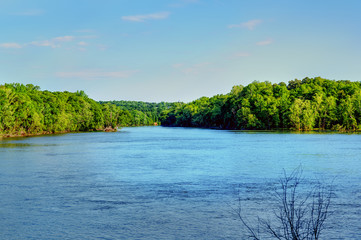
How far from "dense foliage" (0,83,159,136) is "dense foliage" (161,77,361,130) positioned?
37.3 m

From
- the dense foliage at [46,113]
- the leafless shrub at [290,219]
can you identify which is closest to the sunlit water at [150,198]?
the leafless shrub at [290,219]

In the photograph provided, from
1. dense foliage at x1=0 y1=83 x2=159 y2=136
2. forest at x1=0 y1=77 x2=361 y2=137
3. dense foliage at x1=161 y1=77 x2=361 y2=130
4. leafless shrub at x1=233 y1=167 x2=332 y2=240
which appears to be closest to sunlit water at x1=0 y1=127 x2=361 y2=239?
leafless shrub at x1=233 y1=167 x2=332 y2=240

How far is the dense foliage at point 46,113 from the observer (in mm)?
71125

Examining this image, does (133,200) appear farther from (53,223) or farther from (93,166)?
(93,166)

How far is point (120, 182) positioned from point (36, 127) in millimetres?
66887

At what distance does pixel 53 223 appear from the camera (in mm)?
12273

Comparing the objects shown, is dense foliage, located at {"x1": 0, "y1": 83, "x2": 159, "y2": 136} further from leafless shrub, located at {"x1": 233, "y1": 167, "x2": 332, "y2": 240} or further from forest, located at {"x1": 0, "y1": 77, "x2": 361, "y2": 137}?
leafless shrub, located at {"x1": 233, "y1": 167, "x2": 332, "y2": 240}

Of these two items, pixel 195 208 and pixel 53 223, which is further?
pixel 195 208

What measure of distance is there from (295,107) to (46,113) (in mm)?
63530

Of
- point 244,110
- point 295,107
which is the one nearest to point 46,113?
point 244,110

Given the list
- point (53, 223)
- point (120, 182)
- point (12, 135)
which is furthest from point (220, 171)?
point (12, 135)

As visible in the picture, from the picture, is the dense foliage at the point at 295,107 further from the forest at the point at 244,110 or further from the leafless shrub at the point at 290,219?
the leafless shrub at the point at 290,219

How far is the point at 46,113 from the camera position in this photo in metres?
86.2

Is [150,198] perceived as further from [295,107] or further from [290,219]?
[295,107]
